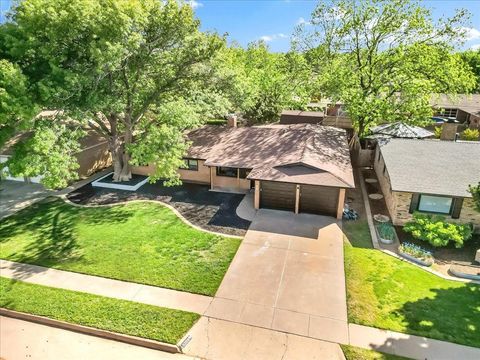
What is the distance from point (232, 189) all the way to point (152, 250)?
8.07 m

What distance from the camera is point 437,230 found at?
15.2 m

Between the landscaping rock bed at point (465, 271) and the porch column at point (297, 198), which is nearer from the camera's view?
the landscaping rock bed at point (465, 271)

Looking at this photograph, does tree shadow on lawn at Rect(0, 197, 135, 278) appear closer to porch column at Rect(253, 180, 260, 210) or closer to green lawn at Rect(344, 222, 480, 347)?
porch column at Rect(253, 180, 260, 210)

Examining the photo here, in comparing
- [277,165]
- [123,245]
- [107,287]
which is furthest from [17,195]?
[277,165]

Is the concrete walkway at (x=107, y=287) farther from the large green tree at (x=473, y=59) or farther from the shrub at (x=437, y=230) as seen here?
the large green tree at (x=473, y=59)

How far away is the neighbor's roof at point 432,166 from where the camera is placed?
15.9 metres

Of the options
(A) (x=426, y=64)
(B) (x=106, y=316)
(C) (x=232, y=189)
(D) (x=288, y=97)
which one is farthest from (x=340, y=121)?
(B) (x=106, y=316)

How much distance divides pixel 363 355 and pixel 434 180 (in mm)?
10621

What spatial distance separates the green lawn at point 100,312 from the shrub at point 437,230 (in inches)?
445

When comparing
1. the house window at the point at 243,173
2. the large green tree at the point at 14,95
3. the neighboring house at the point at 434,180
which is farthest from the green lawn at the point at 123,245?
the neighboring house at the point at 434,180

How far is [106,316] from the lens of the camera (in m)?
11.1

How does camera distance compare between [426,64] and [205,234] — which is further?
[426,64]

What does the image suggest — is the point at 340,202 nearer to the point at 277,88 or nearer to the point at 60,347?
the point at 60,347

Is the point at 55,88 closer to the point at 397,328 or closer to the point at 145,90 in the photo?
the point at 145,90
